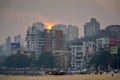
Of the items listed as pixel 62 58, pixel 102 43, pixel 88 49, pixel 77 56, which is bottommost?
pixel 62 58

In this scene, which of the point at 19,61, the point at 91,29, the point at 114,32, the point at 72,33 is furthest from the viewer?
the point at 72,33

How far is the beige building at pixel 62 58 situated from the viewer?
37188 millimetres

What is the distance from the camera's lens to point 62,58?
37.8 metres

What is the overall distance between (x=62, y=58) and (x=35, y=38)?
648 centimetres

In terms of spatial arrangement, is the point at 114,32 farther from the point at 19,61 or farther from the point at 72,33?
the point at 72,33

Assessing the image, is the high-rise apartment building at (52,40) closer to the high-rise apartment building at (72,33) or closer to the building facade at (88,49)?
the building facade at (88,49)

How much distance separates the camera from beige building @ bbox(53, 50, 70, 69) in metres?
37.2

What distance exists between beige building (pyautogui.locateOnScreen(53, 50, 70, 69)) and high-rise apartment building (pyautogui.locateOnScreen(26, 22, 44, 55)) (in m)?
3.68

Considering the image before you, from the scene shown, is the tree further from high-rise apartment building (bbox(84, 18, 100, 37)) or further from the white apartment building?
high-rise apartment building (bbox(84, 18, 100, 37))

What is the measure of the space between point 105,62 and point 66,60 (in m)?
9.59

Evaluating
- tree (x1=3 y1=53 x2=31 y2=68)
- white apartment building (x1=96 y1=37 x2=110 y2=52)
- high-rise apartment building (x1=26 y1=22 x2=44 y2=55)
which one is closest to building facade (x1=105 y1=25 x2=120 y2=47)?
white apartment building (x1=96 y1=37 x2=110 y2=52)

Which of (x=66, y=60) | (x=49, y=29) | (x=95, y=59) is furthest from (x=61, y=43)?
(x=95, y=59)

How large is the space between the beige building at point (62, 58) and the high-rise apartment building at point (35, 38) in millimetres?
3680

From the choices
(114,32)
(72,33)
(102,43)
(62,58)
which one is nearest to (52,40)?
(62,58)
